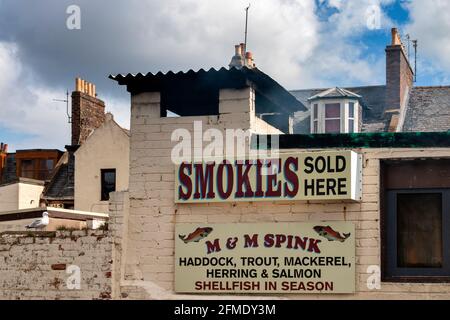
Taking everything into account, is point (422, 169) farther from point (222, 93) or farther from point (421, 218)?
point (222, 93)

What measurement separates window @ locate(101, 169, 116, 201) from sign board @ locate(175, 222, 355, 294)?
23.4 metres

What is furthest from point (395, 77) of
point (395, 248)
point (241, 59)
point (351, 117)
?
point (395, 248)

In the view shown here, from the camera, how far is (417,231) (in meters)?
16.2

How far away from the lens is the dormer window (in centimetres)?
3456

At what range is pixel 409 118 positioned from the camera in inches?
1401

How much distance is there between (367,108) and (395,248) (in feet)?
68.2

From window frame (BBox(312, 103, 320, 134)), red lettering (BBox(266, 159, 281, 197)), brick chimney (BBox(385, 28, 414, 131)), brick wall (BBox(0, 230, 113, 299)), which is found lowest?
brick wall (BBox(0, 230, 113, 299))

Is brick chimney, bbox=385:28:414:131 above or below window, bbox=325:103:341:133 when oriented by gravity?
above

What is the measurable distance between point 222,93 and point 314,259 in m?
3.88

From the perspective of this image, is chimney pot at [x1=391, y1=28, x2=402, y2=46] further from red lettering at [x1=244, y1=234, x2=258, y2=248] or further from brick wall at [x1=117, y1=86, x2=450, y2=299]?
red lettering at [x1=244, y1=234, x2=258, y2=248]

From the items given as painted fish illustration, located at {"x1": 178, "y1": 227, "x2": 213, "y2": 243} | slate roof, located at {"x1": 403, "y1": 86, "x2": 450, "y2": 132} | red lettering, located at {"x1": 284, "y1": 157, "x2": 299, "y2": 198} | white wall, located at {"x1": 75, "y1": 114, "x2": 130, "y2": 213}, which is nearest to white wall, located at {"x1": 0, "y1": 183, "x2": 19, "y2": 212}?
white wall, located at {"x1": 75, "y1": 114, "x2": 130, "y2": 213}

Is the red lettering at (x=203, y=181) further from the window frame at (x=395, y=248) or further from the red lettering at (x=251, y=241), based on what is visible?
the window frame at (x=395, y=248)

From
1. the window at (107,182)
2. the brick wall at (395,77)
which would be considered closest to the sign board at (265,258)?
the brick wall at (395,77)

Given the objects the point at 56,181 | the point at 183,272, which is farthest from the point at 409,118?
the point at 183,272
